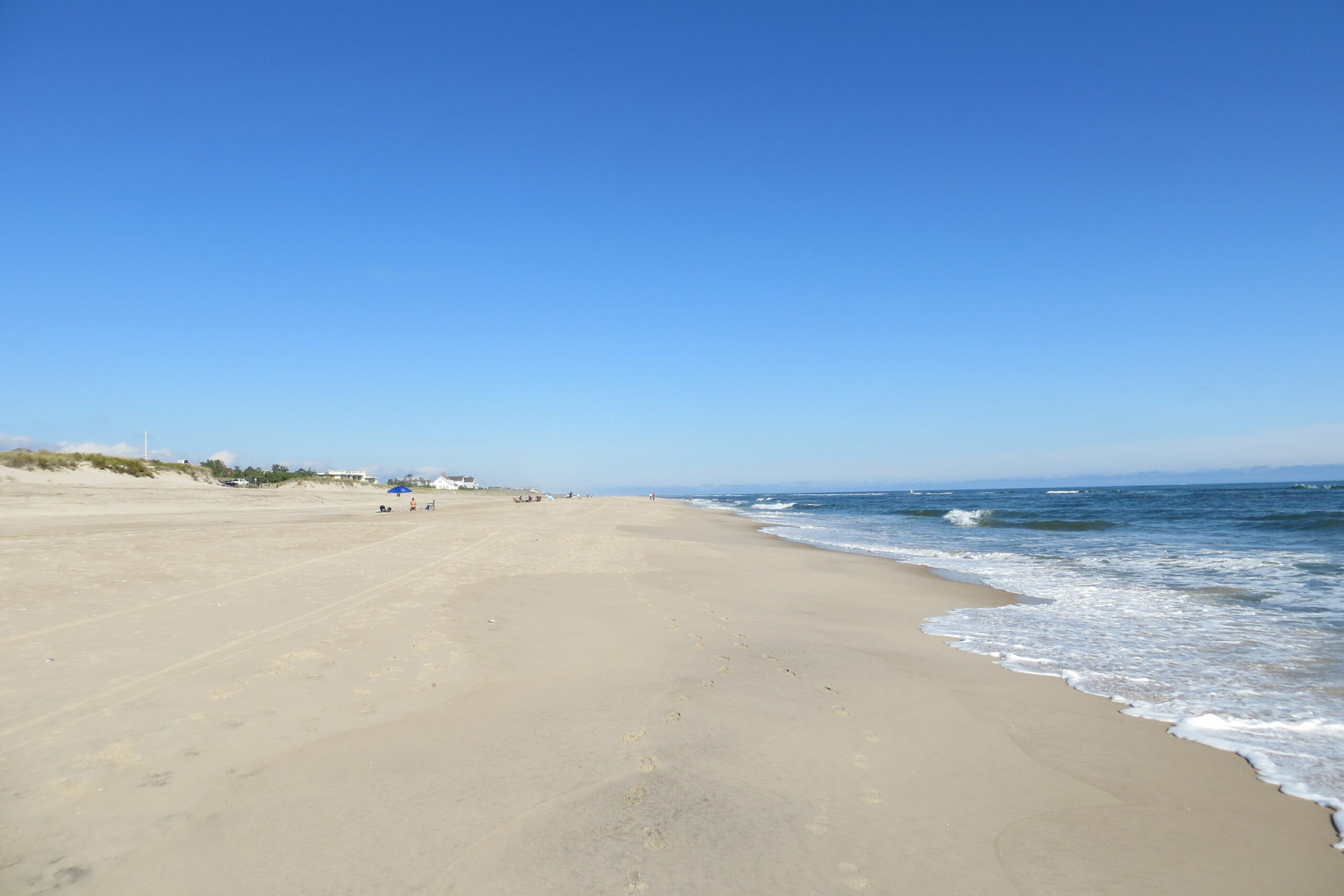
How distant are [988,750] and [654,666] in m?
3.19

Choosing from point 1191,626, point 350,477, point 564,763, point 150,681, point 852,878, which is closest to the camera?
point 852,878

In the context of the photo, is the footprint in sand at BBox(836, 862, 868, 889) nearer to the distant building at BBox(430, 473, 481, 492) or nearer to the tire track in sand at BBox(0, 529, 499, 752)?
the tire track in sand at BBox(0, 529, 499, 752)

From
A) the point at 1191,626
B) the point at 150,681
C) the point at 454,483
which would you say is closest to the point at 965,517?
the point at 1191,626

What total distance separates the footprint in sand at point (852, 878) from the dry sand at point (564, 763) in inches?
0.6

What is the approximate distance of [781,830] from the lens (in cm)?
362

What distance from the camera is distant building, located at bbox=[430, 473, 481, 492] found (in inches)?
4301

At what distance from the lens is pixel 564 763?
4.34 m

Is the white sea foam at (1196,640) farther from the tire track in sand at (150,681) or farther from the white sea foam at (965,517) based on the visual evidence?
the white sea foam at (965,517)

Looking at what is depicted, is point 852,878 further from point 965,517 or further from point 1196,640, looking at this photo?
point 965,517

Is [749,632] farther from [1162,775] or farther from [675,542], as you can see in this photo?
[675,542]

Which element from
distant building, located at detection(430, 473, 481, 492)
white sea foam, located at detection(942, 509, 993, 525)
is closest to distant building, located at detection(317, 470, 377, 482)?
distant building, located at detection(430, 473, 481, 492)

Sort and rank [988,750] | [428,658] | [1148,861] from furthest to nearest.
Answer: [428,658], [988,750], [1148,861]

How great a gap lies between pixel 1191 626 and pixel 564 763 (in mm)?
9479

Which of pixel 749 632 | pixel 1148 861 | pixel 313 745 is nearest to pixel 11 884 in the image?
pixel 313 745
